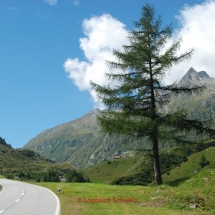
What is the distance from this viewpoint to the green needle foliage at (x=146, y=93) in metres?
24.7

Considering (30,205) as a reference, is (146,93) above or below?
above

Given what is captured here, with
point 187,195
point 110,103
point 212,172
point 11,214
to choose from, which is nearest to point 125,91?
A: point 110,103

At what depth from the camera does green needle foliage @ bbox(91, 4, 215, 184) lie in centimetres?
2473

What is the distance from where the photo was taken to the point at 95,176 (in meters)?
190

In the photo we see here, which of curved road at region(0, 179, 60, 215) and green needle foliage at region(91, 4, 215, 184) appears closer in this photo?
curved road at region(0, 179, 60, 215)

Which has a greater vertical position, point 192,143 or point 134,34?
point 134,34

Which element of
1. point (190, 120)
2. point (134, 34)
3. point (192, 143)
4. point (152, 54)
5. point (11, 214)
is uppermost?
point (134, 34)

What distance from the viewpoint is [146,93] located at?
26328 millimetres

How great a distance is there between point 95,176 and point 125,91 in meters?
170

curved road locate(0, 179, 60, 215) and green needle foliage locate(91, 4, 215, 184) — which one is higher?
green needle foliage locate(91, 4, 215, 184)

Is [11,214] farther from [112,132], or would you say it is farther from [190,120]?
[190,120]

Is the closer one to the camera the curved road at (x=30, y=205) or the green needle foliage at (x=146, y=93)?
the curved road at (x=30, y=205)

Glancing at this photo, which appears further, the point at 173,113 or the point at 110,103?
the point at 110,103

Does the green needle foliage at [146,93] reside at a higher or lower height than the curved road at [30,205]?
higher
